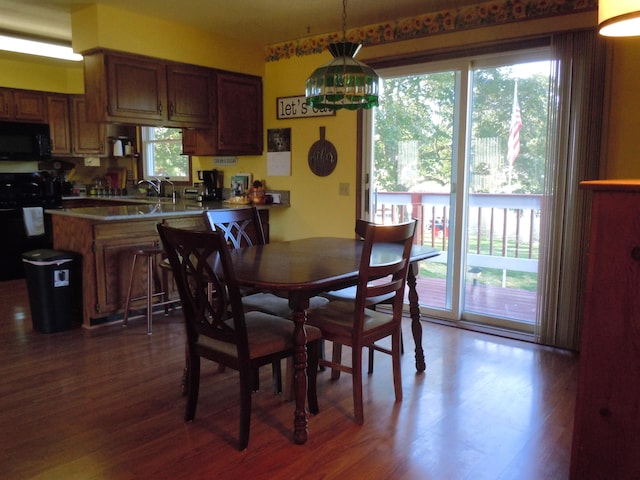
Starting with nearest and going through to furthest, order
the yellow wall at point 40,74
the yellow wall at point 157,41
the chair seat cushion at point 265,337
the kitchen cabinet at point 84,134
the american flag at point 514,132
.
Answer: the chair seat cushion at point 265,337 → the american flag at point 514,132 → the yellow wall at point 157,41 → the yellow wall at point 40,74 → the kitchen cabinet at point 84,134

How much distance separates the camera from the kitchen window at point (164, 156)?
5891mm

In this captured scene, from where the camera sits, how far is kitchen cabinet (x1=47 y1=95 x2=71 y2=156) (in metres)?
6.12

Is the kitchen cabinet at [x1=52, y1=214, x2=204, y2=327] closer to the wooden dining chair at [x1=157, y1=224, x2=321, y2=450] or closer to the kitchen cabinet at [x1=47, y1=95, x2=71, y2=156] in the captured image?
the wooden dining chair at [x1=157, y1=224, x2=321, y2=450]

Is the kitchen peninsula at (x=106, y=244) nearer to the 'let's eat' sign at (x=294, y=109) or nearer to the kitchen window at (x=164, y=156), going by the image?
the 'let's eat' sign at (x=294, y=109)

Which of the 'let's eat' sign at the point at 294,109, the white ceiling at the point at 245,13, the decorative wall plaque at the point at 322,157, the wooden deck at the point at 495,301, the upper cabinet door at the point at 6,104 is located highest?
the white ceiling at the point at 245,13

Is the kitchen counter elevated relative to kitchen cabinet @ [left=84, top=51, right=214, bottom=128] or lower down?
lower down

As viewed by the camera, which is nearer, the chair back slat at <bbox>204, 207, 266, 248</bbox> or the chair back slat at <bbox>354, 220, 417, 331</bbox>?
the chair back slat at <bbox>354, 220, 417, 331</bbox>

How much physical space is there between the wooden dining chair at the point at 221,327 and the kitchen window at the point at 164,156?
3.64m

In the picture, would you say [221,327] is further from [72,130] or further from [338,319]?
[72,130]

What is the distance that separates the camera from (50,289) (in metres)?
3.60

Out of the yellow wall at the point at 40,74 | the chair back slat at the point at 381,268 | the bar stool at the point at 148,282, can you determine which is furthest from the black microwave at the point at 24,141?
the chair back slat at the point at 381,268

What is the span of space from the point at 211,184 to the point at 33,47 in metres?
2.01

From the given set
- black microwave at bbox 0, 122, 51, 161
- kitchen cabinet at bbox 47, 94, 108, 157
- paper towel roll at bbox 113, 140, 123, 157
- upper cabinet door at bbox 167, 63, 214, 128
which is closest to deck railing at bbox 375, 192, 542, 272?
upper cabinet door at bbox 167, 63, 214, 128

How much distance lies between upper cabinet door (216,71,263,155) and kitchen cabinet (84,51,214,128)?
4.9 inches
